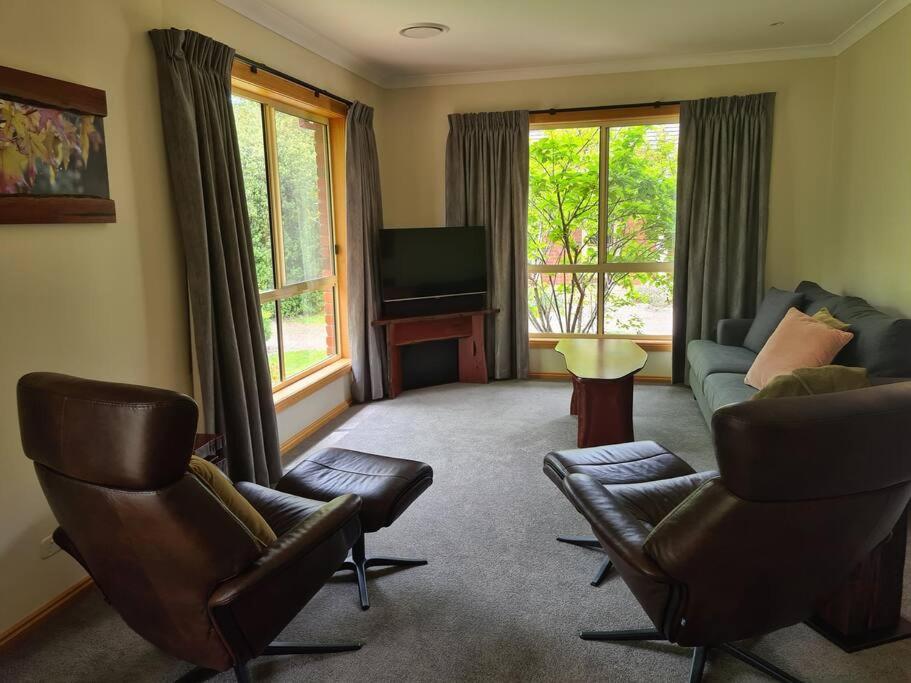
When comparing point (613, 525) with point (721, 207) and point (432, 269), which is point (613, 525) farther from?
point (721, 207)

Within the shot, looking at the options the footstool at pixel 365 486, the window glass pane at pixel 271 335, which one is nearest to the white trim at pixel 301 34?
the window glass pane at pixel 271 335

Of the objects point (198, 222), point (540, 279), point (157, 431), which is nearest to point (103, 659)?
point (157, 431)

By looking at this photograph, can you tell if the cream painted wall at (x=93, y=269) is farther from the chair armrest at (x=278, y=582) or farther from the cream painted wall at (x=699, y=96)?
the cream painted wall at (x=699, y=96)

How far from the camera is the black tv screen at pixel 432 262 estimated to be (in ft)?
17.0

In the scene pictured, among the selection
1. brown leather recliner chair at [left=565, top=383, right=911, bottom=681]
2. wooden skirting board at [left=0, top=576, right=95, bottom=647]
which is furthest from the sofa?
wooden skirting board at [left=0, top=576, right=95, bottom=647]

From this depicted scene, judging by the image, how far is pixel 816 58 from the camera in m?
4.88

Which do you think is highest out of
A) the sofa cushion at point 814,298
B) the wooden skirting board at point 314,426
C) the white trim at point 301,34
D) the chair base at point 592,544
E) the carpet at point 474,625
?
the white trim at point 301,34

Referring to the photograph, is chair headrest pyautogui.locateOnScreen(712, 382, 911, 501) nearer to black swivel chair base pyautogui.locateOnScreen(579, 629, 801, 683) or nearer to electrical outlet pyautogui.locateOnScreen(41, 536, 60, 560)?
black swivel chair base pyautogui.locateOnScreen(579, 629, 801, 683)

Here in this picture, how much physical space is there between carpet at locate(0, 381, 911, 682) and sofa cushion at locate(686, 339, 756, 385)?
1525mm

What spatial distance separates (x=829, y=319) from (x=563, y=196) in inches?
101

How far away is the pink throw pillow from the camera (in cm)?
337

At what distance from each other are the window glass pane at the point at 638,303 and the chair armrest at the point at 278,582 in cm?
418

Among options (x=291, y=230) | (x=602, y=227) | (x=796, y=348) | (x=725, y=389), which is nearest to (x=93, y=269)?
(x=291, y=230)

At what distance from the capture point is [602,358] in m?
4.28
